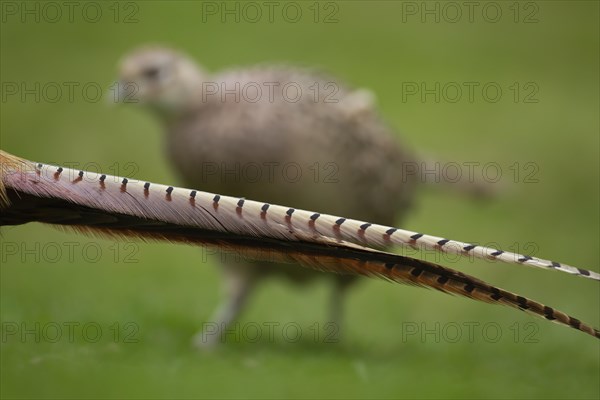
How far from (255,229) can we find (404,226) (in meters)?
5.09

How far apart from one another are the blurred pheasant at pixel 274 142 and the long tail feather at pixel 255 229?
2.90 meters

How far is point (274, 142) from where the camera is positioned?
7.11 metres

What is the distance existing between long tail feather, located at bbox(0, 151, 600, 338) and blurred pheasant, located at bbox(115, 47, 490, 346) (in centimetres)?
290

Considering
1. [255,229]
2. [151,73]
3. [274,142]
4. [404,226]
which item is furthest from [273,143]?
[255,229]

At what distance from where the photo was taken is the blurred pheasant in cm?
714

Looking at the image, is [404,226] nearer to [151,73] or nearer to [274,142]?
[274,142]

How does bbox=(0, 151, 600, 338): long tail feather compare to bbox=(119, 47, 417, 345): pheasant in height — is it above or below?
above

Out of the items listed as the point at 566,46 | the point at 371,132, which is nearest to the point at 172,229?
the point at 371,132

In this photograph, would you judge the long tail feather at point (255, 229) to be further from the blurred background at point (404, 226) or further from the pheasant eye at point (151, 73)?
the pheasant eye at point (151, 73)

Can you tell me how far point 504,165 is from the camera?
44.2 feet

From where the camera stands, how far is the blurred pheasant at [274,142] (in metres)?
7.14

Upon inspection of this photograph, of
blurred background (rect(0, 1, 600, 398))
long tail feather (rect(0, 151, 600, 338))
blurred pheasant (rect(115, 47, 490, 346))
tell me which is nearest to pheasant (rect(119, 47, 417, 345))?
blurred pheasant (rect(115, 47, 490, 346))

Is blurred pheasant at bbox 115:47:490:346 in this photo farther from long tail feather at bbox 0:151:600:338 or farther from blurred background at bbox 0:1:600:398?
long tail feather at bbox 0:151:600:338

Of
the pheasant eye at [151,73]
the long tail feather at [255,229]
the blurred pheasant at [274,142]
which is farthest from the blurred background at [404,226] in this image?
the long tail feather at [255,229]
